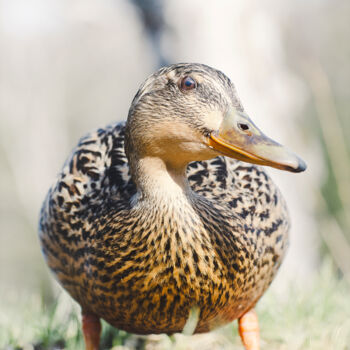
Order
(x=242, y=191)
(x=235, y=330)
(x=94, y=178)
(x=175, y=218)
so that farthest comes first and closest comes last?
1. (x=235, y=330)
2. (x=94, y=178)
3. (x=242, y=191)
4. (x=175, y=218)

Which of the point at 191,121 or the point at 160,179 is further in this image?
the point at 160,179

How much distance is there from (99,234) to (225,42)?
3.79 meters

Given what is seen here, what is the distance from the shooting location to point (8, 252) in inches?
845

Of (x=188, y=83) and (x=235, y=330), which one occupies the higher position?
(x=188, y=83)

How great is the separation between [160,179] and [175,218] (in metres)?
0.17

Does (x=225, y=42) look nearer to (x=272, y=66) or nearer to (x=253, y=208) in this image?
(x=272, y=66)

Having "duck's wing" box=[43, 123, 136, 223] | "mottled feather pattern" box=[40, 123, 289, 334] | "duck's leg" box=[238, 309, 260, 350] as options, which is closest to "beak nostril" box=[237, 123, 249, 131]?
"mottled feather pattern" box=[40, 123, 289, 334]

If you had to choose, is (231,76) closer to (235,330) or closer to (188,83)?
(235,330)

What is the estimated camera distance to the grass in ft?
10.6

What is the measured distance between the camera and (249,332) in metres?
3.09

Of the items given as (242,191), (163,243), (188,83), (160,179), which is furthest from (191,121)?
(242,191)

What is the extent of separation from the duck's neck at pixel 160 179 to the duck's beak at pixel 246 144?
0.88 ft

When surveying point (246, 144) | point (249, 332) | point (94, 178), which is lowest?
point (249, 332)

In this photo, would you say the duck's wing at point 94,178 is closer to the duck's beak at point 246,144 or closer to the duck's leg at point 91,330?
the duck's leg at point 91,330
